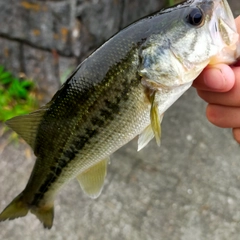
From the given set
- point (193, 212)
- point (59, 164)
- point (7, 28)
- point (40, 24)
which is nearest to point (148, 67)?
point (59, 164)

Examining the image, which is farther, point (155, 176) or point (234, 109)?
point (155, 176)

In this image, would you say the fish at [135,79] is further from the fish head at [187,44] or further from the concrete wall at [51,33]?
the concrete wall at [51,33]

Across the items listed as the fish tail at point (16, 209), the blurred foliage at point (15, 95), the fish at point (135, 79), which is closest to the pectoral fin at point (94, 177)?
the fish at point (135, 79)

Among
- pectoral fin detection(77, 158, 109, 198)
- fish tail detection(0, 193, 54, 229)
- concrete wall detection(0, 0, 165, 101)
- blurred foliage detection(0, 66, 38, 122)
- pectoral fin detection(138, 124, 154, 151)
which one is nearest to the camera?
pectoral fin detection(138, 124, 154, 151)

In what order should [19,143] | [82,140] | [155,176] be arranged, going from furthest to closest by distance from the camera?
1. [19,143]
2. [155,176]
3. [82,140]

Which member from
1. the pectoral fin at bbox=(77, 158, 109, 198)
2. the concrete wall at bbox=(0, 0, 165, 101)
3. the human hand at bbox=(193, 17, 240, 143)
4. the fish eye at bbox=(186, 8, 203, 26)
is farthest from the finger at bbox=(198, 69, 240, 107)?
the concrete wall at bbox=(0, 0, 165, 101)

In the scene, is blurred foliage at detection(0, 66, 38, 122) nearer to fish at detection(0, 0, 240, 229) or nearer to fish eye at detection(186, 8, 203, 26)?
fish at detection(0, 0, 240, 229)

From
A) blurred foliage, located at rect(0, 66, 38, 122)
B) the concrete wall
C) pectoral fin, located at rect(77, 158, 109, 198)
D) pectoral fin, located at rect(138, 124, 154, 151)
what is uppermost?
pectoral fin, located at rect(138, 124, 154, 151)

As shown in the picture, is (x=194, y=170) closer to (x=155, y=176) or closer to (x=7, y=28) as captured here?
(x=155, y=176)
